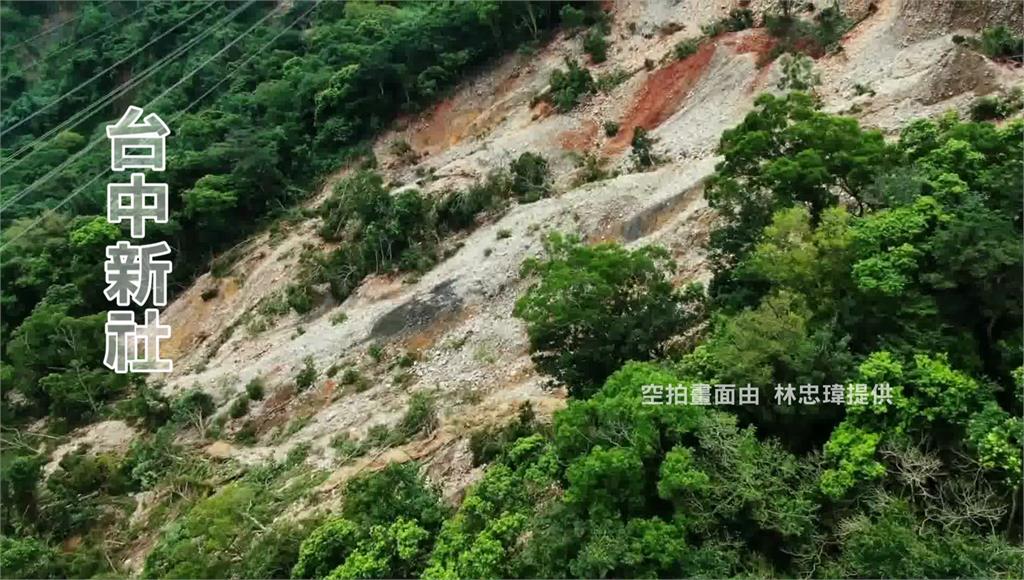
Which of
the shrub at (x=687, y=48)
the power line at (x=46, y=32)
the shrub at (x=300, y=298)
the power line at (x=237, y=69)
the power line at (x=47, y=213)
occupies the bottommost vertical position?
the shrub at (x=300, y=298)

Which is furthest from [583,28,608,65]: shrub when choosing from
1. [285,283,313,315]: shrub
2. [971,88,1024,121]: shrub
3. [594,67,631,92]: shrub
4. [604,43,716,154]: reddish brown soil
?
[971,88,1024,121]: shrub

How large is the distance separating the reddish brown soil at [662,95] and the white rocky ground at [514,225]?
0.06m

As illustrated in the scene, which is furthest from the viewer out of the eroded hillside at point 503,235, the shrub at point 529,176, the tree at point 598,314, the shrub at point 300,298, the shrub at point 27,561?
the shrub at point 300,298

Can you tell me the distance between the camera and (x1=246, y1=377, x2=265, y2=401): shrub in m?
21.2

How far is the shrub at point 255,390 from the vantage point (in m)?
21.2

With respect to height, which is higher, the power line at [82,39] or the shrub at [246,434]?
the power line at [82,39]

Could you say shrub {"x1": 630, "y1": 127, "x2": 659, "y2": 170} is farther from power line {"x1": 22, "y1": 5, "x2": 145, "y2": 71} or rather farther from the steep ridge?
power line {"x1": 22, "y1": 5, "x2": 145, "y2": 71}

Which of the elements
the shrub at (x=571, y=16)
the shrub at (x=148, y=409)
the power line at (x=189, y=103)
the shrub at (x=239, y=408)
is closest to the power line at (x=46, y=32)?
the power line at (x=189, y=103)

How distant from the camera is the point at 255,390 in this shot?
21172 millimetres

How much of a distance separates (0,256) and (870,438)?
1212 inches

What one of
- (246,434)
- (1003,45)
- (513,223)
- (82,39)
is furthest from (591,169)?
(82,39)

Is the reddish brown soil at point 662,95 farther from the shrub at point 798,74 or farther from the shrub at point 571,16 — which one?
the shrub at point 571,16

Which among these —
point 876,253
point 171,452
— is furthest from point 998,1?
point 171,452

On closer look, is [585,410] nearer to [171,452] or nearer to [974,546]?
[974,546]
